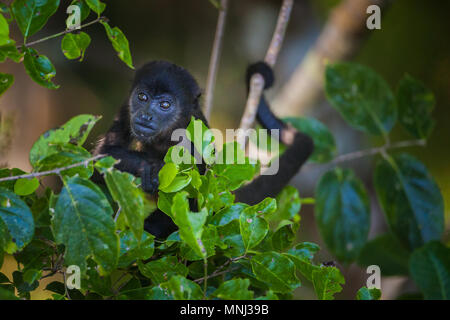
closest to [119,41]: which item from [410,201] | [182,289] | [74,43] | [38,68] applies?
[74,43]

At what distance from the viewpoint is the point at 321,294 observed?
1.48 metres

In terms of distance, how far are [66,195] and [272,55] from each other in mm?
2137

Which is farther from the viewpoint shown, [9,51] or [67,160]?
[9,51]

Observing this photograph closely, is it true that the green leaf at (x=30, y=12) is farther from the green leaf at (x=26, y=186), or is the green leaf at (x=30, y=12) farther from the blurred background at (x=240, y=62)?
the blurred background at (x=240, y=62)

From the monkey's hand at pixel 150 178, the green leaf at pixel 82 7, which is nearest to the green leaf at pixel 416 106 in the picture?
the monkey's hand at pixel 150 178

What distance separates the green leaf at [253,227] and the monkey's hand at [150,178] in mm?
790

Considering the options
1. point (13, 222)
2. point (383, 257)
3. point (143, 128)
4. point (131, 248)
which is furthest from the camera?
point (383, 257)

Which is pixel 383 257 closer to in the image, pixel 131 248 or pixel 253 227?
pixel 253 227

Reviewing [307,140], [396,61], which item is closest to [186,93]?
[307,140]

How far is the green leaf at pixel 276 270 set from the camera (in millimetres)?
1438

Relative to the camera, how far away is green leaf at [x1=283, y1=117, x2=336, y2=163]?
338 cm

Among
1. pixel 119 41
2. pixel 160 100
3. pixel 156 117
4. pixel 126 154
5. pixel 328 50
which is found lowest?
pixel 126 154

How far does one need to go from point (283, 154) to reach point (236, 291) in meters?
2.14

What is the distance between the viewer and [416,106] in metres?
3.43
